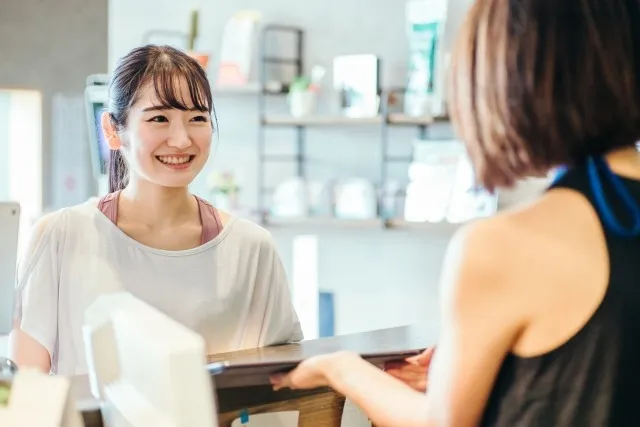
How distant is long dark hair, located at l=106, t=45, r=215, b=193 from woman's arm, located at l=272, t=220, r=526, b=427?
80 centimetres

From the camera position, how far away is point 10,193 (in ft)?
13.5

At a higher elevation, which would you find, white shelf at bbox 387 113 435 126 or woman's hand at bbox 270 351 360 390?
white shelf at bbox 387 113 435 126

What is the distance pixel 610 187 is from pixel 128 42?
3.18 metres

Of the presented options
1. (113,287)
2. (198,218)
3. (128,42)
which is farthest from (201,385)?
(128,42)

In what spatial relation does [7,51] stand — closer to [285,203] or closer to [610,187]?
[285,203]

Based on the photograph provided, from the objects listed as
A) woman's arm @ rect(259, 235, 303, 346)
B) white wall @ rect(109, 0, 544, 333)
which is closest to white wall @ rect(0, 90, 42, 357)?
white wall @ rect(109, 0, 544, 333)

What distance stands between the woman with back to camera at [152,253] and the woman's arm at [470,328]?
67cm

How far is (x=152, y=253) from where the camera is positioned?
1.46 m

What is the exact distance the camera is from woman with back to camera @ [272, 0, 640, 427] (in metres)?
0.73

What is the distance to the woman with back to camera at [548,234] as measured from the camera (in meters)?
0.73

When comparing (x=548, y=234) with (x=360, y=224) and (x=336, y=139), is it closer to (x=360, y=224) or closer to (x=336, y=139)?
(x=360, y=224)

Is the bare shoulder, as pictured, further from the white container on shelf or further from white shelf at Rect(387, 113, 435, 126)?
the white container on shelf

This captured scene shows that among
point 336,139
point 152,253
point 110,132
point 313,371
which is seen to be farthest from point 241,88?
point 313,371

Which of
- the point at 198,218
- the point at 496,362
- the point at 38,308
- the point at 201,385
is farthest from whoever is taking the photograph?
the point at 198,218
